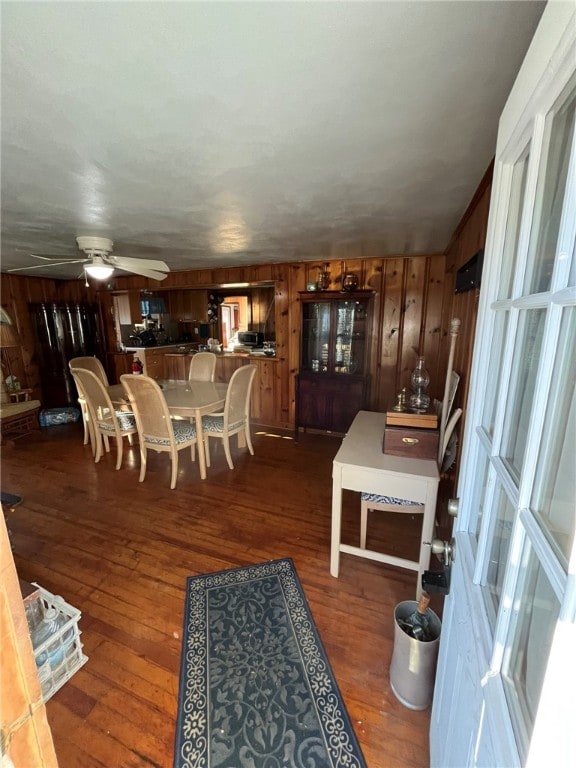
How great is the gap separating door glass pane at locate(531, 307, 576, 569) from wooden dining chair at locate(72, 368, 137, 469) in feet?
11.0

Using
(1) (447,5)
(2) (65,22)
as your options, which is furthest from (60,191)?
(1) (447,5)

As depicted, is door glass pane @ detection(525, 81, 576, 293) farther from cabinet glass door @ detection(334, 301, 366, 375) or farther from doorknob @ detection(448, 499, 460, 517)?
cabinet glass door @ detection(334, 301, 366, 375)

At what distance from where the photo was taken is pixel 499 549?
0.73 meters

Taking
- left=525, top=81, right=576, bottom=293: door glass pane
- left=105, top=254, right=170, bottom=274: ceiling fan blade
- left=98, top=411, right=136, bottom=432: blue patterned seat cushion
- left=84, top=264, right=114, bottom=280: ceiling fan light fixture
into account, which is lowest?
left=98, top=411, right=136, bottom=432: blue patterned seat cushion

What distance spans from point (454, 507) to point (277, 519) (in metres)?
1.68

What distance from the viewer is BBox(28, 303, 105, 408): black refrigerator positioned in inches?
187

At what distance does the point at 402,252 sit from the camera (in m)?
3.30

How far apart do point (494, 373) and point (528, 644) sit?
58 centimetres

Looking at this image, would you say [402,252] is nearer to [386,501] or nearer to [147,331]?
[386,501]

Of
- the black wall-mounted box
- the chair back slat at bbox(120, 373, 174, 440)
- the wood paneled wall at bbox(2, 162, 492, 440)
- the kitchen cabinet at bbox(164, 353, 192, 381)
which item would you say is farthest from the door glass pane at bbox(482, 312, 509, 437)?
the kitchen cabinet at bbox(164, 353, 192, 381)

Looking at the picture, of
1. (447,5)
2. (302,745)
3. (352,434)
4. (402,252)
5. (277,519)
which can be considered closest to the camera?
(447,5)

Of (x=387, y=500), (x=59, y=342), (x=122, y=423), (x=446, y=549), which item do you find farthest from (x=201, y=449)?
(x=59, y=342)

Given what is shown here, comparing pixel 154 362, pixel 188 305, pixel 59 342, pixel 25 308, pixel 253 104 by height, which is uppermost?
pixel 253 104

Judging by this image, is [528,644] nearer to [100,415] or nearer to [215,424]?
[215,424]
